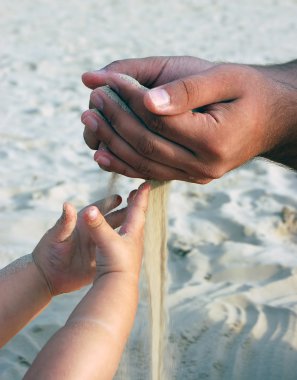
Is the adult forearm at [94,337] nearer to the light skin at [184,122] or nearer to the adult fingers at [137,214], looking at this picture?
the adult fingers at [137,214]

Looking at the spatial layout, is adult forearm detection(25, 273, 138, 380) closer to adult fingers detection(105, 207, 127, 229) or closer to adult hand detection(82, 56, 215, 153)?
adult fingers detection(105, 207, 127, 229)

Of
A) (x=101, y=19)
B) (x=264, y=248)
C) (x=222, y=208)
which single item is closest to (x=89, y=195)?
(x=222, y=208)

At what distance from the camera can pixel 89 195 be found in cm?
312

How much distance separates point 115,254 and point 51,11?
621 centimetres

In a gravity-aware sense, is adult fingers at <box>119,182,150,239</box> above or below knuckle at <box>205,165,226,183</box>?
below

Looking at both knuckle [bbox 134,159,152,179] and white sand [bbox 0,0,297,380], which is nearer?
knuckle [bbox 134,159,152,179]

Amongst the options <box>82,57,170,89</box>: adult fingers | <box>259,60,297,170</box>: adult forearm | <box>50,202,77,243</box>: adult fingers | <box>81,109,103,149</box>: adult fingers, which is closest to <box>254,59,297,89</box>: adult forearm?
<box>259,60,297,170</box>: adult forearm

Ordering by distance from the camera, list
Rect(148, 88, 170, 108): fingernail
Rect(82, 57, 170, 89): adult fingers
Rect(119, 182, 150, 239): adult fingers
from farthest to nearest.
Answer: Rect(82, 57, 170, 89): adult fingers
Rect(119, 182, 150, 239): adult fingers
Rect(148, 88, 170, 108): fingernail

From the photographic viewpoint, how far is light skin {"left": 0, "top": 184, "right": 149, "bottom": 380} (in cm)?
142

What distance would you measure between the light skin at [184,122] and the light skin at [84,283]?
0.12m

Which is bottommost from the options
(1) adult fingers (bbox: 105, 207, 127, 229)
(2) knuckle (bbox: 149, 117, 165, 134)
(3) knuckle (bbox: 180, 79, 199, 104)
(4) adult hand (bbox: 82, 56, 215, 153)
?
(1) adult fingers (bbox: 105, 207, 127, 229)

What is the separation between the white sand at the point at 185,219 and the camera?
2.12 metres

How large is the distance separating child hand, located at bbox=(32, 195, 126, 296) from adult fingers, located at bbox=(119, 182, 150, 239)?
0.38ft

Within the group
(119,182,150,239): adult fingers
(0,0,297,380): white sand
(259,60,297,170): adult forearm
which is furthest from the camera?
(0,0,297,380): white sand
